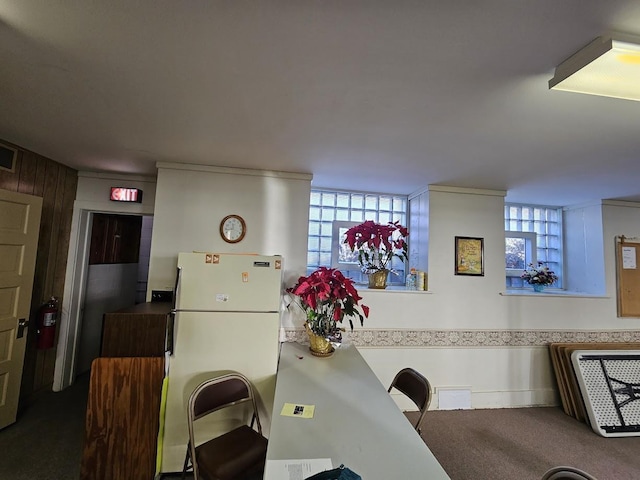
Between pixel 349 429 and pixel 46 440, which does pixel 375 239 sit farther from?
pixel 46 440

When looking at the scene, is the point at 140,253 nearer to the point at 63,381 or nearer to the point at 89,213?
the point at 89,213

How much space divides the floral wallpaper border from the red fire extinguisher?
2260mm

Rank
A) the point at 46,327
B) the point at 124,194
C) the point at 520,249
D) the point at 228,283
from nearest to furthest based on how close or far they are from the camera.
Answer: the point at 228,283
the point at 46,327
the point at 124,194
the point at 520,249

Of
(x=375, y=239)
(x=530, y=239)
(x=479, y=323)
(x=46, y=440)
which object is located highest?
(x=530, y=239)

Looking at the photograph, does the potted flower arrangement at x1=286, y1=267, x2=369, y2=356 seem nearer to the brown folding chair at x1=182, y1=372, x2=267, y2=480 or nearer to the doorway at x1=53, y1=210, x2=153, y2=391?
the brown folding chair at x1=182, y1=372, x2=267, y2=480

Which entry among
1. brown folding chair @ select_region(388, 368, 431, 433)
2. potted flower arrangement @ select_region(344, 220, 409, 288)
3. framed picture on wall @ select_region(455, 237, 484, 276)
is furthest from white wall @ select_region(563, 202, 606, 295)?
brown folding chair @ select_region(388, 368, 431, 433)

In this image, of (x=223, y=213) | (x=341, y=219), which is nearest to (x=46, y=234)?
(x=223, y=213)

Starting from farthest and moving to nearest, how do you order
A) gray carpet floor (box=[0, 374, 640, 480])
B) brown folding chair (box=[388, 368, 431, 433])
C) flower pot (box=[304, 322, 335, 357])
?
flower pot (box=[304, 322, 335, 357]), gray carpet floor (box=[0, 374, 640, 480]), brown folding chair (box=[388, 368, 431, 433])

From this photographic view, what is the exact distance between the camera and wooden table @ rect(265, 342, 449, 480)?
1196 millimetres

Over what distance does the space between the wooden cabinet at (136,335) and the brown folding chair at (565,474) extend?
2.14 m

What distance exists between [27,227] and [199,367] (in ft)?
6.49

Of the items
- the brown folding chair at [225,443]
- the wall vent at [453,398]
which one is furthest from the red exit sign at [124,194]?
the wall vent at [453,398]

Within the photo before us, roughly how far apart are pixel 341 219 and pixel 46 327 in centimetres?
314

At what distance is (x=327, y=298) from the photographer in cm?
245
